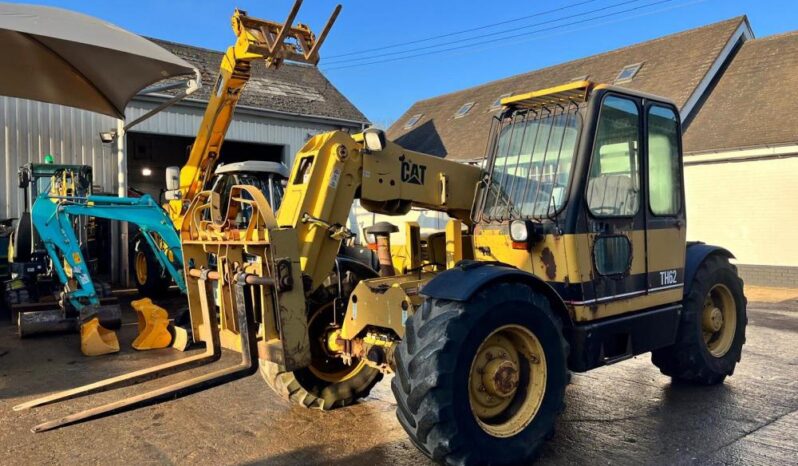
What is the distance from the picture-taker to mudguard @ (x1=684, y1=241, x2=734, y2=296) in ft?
18.1

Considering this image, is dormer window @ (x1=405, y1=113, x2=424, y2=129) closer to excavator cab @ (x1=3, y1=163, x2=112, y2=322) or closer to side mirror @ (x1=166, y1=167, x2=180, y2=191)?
side mirror @ (x1=166, y1=167, x2=180, y2=191)

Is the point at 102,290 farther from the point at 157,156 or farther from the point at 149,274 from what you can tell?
the point at 157,156

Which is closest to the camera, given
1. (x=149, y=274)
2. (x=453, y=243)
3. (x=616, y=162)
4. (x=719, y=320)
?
(x=616, y=162)

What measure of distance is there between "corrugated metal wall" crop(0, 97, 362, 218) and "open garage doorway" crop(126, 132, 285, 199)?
16.1 feet

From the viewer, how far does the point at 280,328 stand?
3822 mm

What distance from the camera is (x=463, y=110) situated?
25.0m

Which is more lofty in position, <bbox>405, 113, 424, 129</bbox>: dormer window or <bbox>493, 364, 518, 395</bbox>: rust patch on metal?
<bbox>405, 113, 424, 129</bbox>: dormer window

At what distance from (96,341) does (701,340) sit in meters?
6.75

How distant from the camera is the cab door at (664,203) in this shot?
201 inches

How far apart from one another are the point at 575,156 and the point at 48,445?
4.37 m

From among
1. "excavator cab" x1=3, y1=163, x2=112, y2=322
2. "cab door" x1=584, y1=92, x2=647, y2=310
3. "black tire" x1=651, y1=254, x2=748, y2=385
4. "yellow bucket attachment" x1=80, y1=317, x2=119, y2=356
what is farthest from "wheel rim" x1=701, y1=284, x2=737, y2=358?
"excavator cab" x1=3, y1=163, x2=112, y2=322

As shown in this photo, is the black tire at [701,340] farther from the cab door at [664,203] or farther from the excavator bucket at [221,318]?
the excavator bucket at [221,318]

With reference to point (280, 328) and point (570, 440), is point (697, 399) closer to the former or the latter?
point (570, 440)

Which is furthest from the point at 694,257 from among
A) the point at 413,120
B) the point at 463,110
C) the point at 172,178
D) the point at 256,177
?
the point at 413,120
